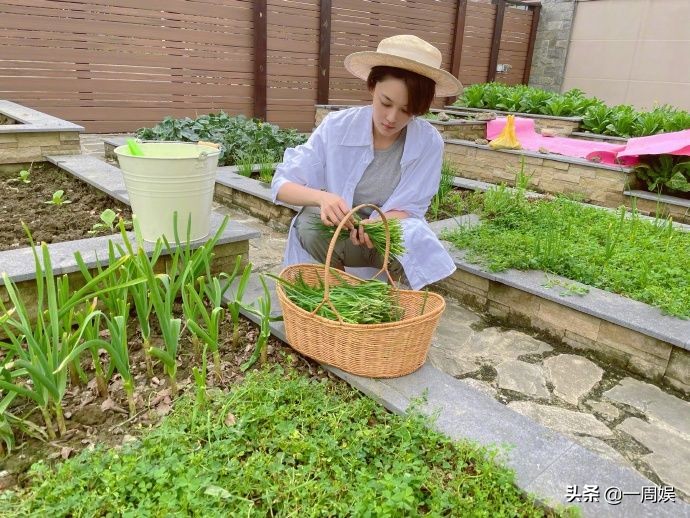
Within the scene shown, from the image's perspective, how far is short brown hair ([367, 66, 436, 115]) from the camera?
2006 mm

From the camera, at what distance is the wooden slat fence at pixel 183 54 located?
5672 millimetres

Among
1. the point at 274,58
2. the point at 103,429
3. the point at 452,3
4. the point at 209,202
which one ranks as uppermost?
the point at 452,3

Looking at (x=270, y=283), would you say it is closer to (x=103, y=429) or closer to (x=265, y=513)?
(x=103, y=429)

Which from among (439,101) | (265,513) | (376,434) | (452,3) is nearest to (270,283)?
(376,434)

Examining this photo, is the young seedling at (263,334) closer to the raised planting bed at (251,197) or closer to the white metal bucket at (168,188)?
the white metal bucket at (168,188)

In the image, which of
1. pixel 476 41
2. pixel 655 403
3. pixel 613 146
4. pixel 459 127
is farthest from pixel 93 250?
pixel 476 41

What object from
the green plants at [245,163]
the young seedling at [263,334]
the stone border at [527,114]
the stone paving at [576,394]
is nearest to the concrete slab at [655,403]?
the stone paving at [576,394]

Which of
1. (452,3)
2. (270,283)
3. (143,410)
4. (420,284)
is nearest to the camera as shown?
(143,410)

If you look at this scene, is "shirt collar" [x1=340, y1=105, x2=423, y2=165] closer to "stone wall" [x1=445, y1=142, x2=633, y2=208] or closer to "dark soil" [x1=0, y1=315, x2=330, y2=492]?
"dark soil" [x1=0, y1=315, x2=330, y2=492]

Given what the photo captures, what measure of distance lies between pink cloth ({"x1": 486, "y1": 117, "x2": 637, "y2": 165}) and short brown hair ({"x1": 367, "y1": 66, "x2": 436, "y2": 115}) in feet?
10.6

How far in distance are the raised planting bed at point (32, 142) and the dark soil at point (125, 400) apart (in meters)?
2.52

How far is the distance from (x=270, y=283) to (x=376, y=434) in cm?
121

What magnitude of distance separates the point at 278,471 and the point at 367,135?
1480 mm

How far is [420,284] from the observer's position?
88.0 inches
